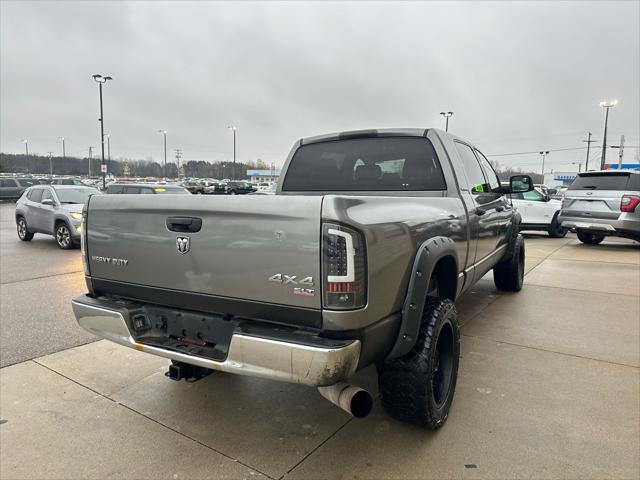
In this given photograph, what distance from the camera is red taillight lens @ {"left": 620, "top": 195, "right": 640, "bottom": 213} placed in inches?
386

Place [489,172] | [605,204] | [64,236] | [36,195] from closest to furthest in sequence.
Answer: [489,172]
[605,204]
[64,236]
[36,195]

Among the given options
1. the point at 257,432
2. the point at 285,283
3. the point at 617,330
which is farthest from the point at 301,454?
the point at 617,330

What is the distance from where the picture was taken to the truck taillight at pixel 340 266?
6.73ft

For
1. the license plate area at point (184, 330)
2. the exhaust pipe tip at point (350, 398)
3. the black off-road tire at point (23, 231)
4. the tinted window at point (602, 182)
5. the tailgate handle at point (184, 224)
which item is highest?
the tinted window at point (602, 182)

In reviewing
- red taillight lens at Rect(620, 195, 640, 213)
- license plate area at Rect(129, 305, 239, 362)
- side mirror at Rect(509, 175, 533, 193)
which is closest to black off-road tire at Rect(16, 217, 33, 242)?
license plate area at Rect(129, 305, 239, 362)

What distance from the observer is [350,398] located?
86.8 inches

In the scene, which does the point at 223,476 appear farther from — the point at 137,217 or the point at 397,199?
the point at 397,199

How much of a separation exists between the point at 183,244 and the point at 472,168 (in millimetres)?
2974

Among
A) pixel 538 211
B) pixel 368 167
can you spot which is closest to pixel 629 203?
pixel 538 211

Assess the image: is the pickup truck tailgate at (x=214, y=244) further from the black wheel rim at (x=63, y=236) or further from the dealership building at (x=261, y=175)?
the dealership building at (x=261, y=175)

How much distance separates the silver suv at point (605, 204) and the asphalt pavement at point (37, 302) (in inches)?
413

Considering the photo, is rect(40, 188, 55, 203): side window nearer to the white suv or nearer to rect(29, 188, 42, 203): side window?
rect(29, 188, 42, 203): side window

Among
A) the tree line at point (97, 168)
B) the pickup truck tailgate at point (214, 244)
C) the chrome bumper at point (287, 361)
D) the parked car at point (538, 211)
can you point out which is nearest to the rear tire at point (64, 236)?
the pickup truck tailgate at point (214, 244)

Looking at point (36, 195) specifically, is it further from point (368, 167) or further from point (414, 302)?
point (414, 302)
